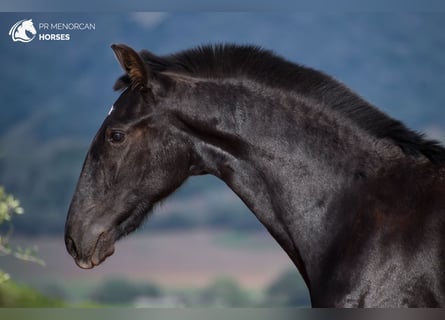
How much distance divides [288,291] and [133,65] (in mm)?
2773

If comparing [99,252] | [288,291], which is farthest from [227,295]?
[99,252]

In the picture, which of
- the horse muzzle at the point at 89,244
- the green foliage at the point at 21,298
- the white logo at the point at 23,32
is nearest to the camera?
the horse muzzle at the point at 89,244

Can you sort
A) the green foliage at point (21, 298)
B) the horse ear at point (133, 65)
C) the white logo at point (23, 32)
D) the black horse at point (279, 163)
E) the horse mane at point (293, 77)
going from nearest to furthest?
the black horse at point (279, 163) < the horse mane at point (293, 77) < the horse ear at point (133, 65) < the green foliage at point (21, 298) < the white logo at point (23, 32)

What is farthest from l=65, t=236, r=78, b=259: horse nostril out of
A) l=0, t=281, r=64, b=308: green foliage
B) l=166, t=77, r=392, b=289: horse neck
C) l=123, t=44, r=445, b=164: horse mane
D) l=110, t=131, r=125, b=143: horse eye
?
l=0, t=281, r=64, b=308: green foliage

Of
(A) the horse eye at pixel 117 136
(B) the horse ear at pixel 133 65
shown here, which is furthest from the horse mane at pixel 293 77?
(A) the horse eye at pixel 117 136

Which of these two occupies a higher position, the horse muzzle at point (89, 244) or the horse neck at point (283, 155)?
the horse neck at point (283, 155)

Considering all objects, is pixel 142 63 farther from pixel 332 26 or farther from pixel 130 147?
pixel 332 26

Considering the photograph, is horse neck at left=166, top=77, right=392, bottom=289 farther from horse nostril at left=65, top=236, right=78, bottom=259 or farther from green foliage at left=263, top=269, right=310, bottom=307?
green foliage at left=263, top=269, right=310, bottom=307

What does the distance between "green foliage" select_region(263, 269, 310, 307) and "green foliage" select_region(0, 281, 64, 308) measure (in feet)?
5.07

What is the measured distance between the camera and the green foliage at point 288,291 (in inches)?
206

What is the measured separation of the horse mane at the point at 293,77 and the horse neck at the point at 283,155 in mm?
44

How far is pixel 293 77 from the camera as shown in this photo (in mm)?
2977

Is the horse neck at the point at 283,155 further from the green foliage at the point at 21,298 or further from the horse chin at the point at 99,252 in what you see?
the green foliage at the point at 21,298

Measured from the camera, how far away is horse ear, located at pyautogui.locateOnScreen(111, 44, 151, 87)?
9.70ft
